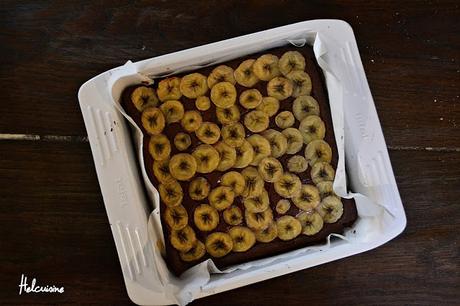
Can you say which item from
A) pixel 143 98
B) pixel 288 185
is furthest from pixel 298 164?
pixel 143 98

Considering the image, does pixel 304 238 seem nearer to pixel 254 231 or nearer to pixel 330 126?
pixel 254 231

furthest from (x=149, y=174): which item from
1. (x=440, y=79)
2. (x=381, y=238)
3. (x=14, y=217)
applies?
(x=440, y=79)

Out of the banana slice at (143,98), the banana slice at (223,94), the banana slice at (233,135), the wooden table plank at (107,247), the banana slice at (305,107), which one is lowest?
the wooden table plank at (107,247)

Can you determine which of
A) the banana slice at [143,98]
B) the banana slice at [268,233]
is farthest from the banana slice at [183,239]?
the banana slice at [143,98]

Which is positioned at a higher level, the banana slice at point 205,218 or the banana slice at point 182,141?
the banana slice at point 182,141

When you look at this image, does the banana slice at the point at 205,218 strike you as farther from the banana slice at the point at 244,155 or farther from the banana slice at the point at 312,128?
the banana slice at the point at 312,128

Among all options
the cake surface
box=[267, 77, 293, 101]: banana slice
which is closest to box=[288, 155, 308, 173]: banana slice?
the cake surface

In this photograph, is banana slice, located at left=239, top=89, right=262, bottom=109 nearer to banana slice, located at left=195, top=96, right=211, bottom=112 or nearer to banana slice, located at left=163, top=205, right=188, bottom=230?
banana slice, located at left=195, top=96, right=211, bottom=112

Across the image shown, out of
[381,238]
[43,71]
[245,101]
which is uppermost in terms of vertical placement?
[43,71]
